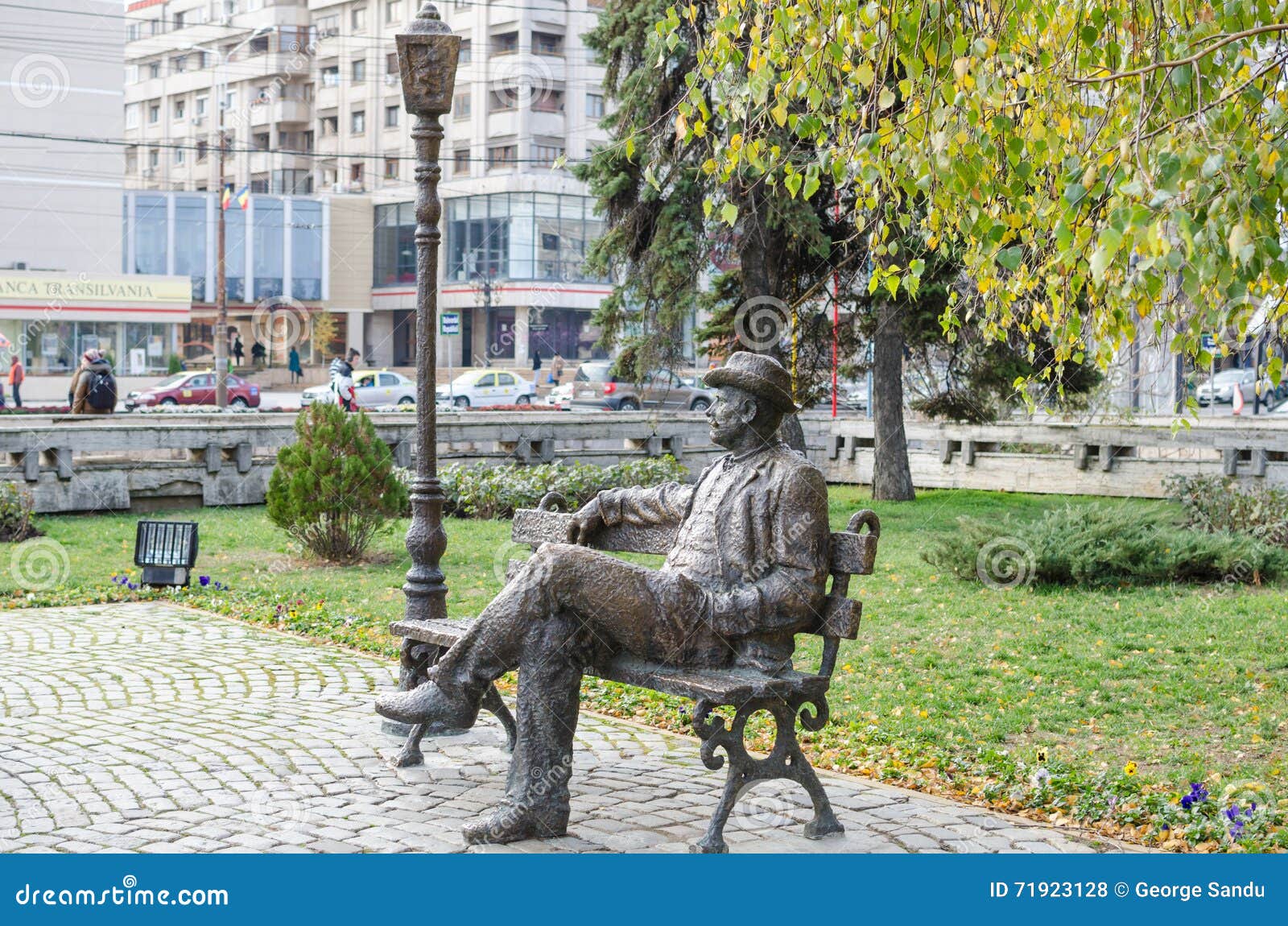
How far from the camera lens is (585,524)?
6227mm

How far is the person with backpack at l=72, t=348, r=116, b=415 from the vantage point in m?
20.8

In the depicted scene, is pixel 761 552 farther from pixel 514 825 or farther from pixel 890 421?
pixel 890 421

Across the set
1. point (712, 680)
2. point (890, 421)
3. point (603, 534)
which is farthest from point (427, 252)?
point (890, 421)

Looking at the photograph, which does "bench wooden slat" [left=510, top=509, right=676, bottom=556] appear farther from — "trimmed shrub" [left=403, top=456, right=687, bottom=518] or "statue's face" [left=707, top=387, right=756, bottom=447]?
"trimmed shrub" [left=403, top=456, right=687, bottom=518]

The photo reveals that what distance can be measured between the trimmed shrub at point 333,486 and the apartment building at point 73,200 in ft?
137

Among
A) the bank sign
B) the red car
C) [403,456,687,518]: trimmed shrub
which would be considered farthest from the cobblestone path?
the bank sign

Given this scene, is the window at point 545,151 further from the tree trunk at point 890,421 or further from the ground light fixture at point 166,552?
the ground light fixture at point 166,552

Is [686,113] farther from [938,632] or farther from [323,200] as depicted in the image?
[323,200]

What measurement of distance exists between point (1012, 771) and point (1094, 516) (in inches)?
250

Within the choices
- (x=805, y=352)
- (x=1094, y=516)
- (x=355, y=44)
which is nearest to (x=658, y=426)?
(x=805, y=352)

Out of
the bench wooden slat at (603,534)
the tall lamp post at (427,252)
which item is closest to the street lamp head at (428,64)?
the tall lamp post at (427,252)

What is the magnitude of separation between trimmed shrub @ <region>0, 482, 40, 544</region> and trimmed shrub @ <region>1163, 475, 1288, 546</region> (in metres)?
11.4

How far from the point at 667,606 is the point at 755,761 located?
0.63m

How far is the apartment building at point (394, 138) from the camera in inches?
2352
